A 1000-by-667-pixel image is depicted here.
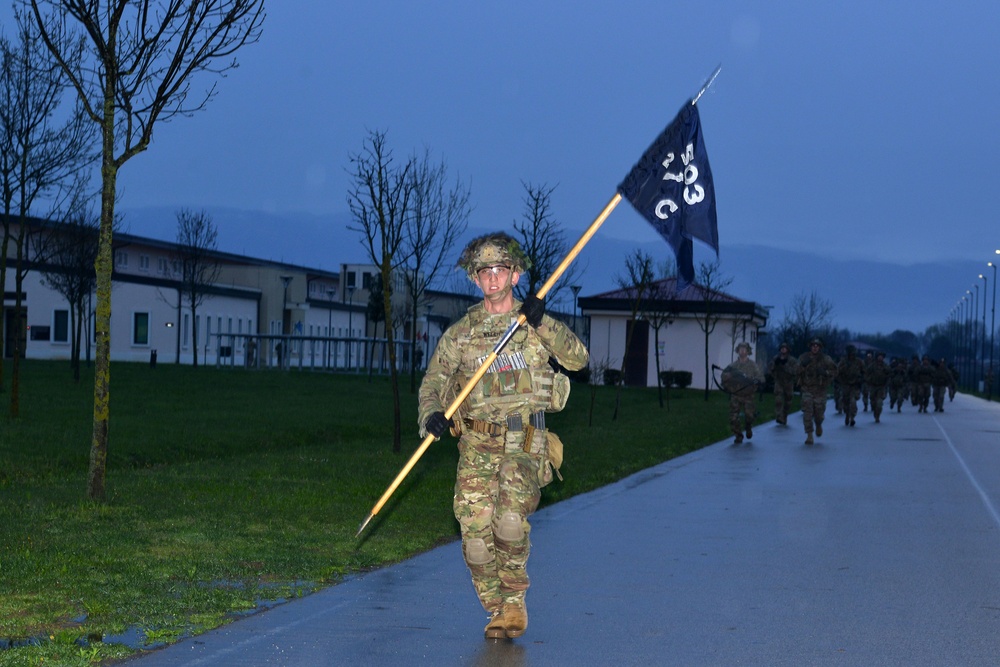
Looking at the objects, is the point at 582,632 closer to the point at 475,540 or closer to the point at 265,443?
the point at 475,540

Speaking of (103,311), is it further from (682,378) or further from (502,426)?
(682,378)

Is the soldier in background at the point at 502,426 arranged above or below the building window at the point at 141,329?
below

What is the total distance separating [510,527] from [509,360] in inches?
31.0

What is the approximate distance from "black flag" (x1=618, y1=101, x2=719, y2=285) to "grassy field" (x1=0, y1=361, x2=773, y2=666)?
9.37ft

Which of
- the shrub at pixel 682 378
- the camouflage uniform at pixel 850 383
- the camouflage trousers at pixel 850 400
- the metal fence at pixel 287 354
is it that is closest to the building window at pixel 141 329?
the metal fence at pixel 287 354

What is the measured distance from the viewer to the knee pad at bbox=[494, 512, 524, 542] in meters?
7.19

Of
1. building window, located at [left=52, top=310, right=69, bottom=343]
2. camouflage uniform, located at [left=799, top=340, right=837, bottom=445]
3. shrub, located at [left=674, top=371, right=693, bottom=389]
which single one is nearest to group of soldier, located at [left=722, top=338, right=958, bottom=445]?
camouflage uniform, located at [left=799, top=340, right=837, bottom=445]

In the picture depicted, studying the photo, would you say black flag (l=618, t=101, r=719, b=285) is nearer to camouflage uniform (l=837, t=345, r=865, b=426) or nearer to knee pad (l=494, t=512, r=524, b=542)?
knee pad (l=494, t=512, r=524, b=542)

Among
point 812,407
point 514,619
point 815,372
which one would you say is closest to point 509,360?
point 514,619

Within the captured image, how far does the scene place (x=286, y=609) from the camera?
7.97 m

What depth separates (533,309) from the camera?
7113 mm

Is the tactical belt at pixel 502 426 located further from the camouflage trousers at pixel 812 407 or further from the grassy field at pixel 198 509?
the camouflage trousers at pixel 812 407

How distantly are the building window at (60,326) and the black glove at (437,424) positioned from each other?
66.7m

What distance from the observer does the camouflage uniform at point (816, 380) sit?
25.9 meters
